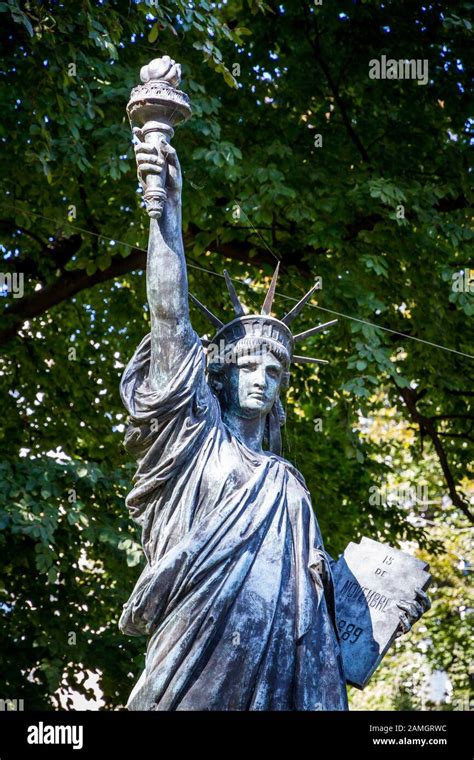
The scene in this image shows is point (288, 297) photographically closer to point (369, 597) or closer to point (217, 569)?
point (369, 597)

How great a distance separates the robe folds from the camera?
4.88m

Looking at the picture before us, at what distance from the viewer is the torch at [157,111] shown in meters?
5.18

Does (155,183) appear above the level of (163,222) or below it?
above

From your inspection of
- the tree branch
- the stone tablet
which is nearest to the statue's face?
the stone tablet

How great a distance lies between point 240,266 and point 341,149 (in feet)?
4.98

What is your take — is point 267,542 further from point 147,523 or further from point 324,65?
point 324,65

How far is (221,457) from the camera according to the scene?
5.29 meters

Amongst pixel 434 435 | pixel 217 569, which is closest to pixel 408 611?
pixel 217 569

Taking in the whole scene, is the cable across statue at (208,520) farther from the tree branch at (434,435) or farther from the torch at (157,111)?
the tree branch at (434,435)

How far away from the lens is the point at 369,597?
218 inches

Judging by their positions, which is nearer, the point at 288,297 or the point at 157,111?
the point at 157,111

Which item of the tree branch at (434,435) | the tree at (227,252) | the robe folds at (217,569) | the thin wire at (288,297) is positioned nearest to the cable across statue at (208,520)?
the robe folds at (217,569)

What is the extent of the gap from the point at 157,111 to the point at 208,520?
4.95 feet
